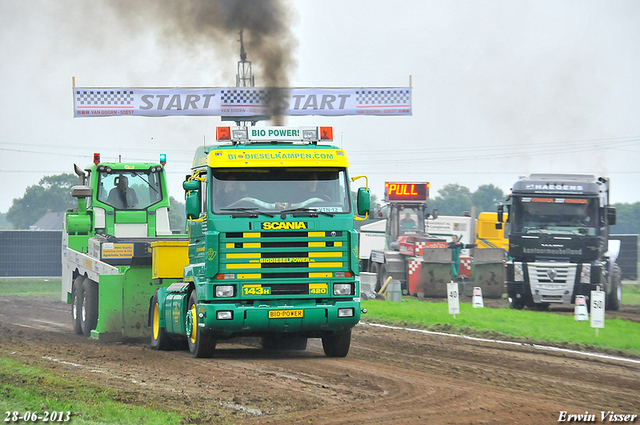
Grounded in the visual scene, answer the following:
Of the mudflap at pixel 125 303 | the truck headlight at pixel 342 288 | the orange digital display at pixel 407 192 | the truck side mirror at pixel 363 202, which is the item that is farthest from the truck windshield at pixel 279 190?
the orange digital display at pixel 407 192

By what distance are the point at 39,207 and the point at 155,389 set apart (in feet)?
350

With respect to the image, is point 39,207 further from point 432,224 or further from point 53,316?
point 53,316

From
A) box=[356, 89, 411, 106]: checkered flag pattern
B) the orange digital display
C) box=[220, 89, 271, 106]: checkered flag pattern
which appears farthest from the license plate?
the orange digital display

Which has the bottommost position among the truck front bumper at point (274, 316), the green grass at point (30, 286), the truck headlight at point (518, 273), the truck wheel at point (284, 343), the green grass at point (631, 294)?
the green grass at point (30, 286)

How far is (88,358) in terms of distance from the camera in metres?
12.9

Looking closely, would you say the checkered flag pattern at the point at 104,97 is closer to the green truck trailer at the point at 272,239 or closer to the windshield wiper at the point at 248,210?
the green truck trailer at the point at 272,239

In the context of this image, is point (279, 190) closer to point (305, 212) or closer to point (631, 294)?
point (305, 212)

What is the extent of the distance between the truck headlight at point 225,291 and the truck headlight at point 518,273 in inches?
536

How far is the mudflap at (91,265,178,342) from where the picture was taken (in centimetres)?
1556

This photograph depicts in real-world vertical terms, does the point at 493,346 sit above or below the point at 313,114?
below

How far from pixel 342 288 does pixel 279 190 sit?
167cm

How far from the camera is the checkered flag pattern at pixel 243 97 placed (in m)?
29.8

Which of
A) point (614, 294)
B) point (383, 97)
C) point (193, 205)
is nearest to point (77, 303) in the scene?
point (193, 205)

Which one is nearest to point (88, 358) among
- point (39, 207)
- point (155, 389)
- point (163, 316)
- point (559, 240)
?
point (163, 316)
